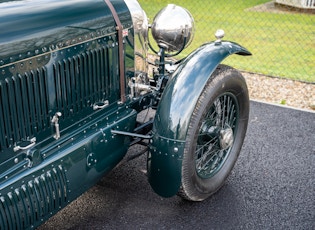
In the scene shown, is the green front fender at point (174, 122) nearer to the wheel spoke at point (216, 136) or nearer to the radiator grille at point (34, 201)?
the wheel spoke at point (216, 136)

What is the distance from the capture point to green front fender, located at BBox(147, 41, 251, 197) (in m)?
2.41

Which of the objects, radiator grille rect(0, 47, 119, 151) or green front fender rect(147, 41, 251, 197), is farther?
green front fender rect(147, 41, 251, 197)

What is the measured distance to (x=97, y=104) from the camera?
257 centimetres

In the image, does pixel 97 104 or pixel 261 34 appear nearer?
pixel 97 104

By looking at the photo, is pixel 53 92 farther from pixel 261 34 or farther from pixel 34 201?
pixel 261 34

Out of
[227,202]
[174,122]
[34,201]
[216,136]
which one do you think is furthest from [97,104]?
[227,202]

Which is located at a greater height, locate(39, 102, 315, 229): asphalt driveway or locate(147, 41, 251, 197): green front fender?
locate(147, 41, 251, 197): green front fender

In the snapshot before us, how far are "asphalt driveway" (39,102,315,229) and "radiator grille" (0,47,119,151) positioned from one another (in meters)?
0.77

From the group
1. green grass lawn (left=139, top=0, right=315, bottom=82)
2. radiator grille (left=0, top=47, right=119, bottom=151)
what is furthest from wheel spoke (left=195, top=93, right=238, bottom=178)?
green grass lawn (left=139, top=0, right=315, bottom=82)

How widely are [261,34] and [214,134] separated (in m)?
5.96

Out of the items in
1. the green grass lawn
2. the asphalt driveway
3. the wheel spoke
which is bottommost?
the green grass lawn

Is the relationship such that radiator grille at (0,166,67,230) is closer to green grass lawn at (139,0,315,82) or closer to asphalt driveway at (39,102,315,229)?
asphalt driveway at (39,102,315,229)

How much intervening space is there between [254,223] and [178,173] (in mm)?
705

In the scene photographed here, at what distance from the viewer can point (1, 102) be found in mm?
1935
